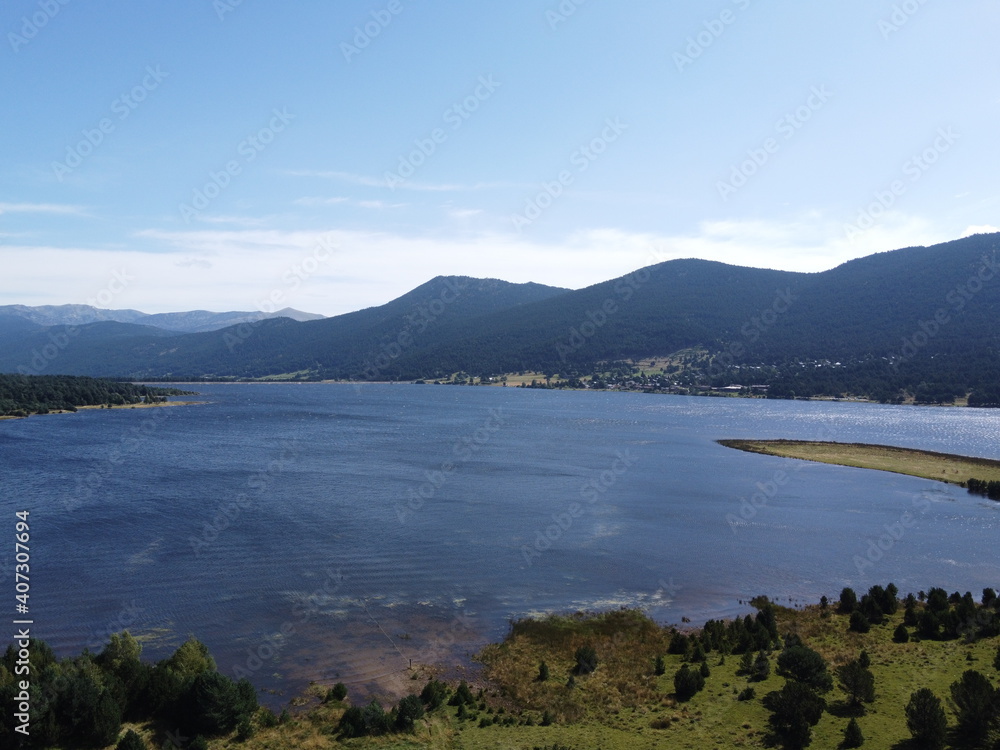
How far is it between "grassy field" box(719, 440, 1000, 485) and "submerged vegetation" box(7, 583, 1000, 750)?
54269 mm

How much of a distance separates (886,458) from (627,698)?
7582 cm

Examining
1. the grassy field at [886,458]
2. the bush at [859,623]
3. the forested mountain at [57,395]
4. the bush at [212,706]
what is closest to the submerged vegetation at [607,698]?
the bush at [212,706]

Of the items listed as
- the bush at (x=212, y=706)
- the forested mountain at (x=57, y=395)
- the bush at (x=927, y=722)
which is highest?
the forested mountain at (x=57, y=395)

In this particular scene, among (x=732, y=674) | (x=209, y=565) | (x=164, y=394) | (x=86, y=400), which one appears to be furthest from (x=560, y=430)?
(x=164, y=394)

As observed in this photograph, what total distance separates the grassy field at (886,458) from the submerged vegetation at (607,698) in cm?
5427

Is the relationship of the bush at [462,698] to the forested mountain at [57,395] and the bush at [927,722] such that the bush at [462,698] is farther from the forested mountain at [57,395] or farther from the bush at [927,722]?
the forested mountain at [57,395]

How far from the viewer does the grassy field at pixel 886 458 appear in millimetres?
74188

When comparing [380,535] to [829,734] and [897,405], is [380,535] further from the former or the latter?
[897,405]

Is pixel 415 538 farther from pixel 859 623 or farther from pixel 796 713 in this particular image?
pixel 796 713

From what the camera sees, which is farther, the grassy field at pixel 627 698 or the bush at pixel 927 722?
the grassy field at pixel 627 698

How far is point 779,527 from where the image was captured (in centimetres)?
5025

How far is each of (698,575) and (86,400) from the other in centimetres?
15351

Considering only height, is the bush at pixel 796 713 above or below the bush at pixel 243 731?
above

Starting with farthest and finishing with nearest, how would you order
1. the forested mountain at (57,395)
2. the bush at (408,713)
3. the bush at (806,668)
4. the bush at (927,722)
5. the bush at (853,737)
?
the forested mountain at (57,395) → the bush at (806,668) → the bush at (408,713) → the bush at (853,737) → the bush at (927,722)
